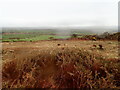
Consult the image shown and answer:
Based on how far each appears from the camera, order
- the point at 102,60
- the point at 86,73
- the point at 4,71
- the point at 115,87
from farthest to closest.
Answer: the point at 102,60, the point at 4,71, the point at 86,73, the point at 115,87

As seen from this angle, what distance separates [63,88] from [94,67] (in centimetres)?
105

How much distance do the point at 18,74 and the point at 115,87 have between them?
232cm

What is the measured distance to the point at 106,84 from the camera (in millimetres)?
2516

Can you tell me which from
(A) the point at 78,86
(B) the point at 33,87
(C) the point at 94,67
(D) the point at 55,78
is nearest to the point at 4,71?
(B) the point at 33,87

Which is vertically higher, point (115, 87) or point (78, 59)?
point (78, 59)

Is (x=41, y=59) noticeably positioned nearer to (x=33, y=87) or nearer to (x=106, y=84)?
(x=33, y=87)

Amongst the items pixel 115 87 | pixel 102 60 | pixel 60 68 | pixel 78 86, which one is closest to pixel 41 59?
pixel 60 68

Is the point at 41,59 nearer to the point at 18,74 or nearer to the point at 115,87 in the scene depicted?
the point at 18,74

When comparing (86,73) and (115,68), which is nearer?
(86,73)

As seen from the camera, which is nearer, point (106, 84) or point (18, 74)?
point (106, 84)

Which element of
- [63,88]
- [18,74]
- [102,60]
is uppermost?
[102,60]

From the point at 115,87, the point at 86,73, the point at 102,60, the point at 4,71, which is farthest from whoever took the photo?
the point at 102,60

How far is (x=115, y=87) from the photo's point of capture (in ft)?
8.19

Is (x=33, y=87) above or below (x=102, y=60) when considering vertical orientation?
below
